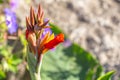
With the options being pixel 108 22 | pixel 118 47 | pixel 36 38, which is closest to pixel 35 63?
pixel 36 38

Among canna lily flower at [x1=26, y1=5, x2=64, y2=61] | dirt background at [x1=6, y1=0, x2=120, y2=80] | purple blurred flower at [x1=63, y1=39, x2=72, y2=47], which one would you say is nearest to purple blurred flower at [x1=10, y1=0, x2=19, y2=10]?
dirt background at [x1=6, y1=0, x2=120, y2=80]

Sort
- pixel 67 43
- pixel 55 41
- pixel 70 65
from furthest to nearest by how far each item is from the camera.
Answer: pixel 67 43 → pixel 70 65 → pixel 55 41

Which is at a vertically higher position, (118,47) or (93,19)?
(93,19)

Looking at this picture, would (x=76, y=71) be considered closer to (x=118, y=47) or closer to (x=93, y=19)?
(x=118, y=47)

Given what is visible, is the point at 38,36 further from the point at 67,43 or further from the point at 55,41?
the point at 67,43

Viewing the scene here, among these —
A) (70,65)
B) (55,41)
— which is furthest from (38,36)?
(70,65)
